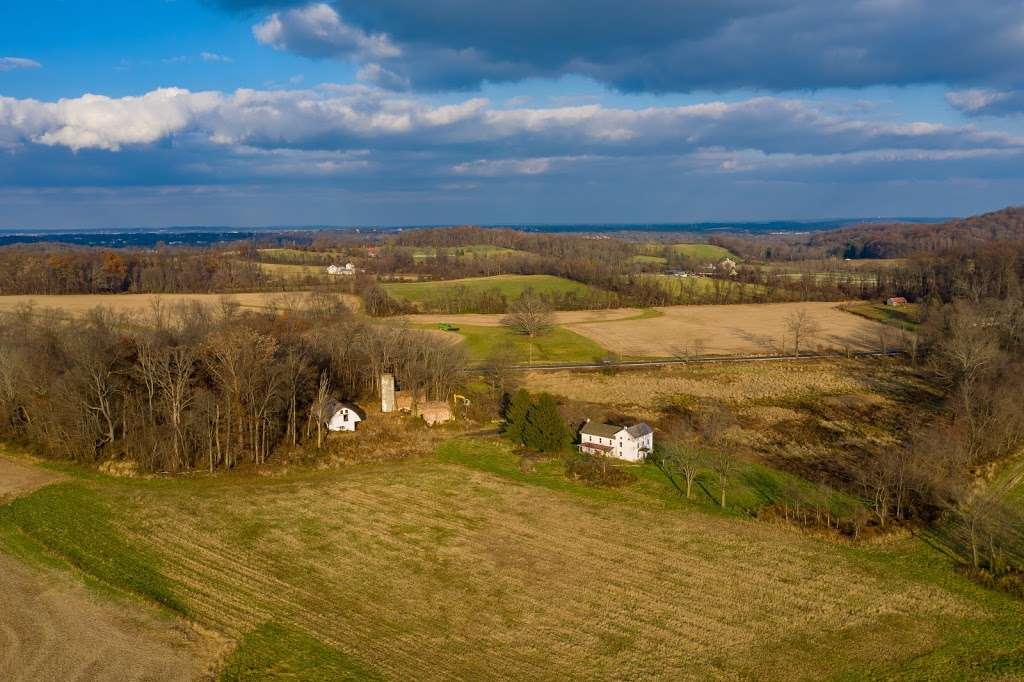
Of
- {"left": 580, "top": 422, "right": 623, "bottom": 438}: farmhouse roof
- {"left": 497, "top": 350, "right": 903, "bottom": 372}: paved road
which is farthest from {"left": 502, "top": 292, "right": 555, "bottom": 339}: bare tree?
{"left": 580, "top": 422, "right": 623, "bottom": 438}: farmhouse roof

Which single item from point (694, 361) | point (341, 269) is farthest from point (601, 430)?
point (341, 269)

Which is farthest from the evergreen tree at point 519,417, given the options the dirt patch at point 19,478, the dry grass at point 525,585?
the dirt patch at point 19,478

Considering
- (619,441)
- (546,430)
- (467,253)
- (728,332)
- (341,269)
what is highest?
(467,253)

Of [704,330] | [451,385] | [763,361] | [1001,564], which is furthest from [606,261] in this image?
[1001,564]

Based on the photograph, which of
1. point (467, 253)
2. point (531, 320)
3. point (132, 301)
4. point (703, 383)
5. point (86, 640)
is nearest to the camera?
point (86, 640)

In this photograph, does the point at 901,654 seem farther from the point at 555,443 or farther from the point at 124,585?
the point at 124,585

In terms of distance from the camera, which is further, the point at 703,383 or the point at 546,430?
the point at 703,383

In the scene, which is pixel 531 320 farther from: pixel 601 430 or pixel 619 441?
pixel 619 441

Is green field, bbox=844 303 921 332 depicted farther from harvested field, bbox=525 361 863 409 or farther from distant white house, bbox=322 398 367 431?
distant white house, bbox=322 398 367 431
